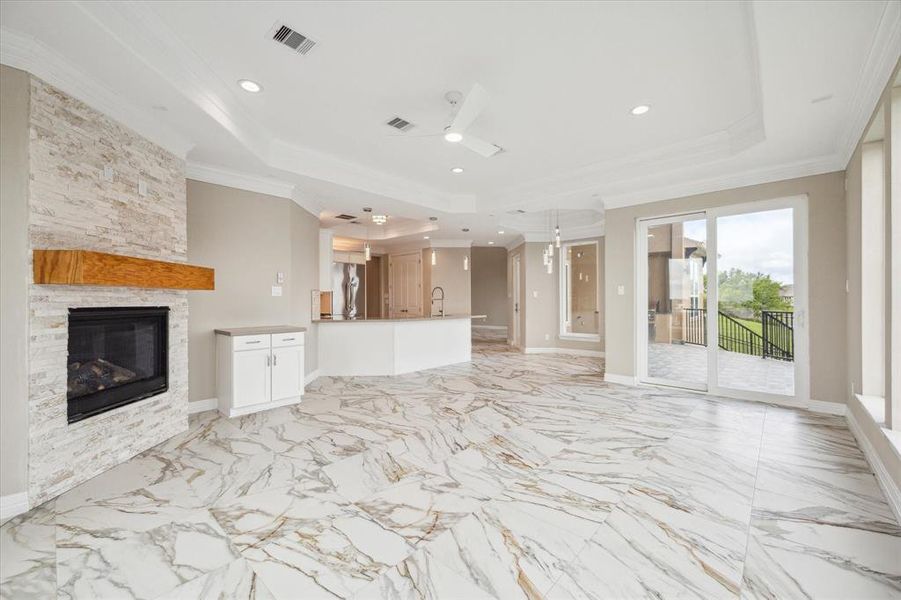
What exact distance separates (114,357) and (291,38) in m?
2.81

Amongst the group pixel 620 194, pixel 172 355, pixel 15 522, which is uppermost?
pixel 620 194

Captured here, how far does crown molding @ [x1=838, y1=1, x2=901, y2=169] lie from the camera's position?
2.17 meters

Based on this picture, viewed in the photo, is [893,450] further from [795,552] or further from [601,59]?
[601,59]

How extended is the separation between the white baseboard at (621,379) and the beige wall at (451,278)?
449cm

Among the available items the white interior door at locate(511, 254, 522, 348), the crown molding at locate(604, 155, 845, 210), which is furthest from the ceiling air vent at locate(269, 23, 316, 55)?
the white interior door at locate(511, 254, 522, 348)

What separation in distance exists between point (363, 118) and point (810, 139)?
4.35 m

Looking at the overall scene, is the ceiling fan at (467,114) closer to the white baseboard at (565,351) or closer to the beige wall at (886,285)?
the beige wall at (886,285)

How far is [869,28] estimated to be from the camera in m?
2.24

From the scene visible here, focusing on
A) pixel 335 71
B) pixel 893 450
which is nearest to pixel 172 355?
pixel 335 71

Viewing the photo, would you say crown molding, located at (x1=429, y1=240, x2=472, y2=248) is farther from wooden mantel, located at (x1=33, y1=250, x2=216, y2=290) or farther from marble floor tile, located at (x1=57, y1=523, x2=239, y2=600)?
marble floor tile, located at (x1=57, y1=523, x2=239, y2=600)

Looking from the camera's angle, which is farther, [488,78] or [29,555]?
[488,78]

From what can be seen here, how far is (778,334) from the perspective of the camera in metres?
4.66

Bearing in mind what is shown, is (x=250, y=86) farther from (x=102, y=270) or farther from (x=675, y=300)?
(x=675, y=300)

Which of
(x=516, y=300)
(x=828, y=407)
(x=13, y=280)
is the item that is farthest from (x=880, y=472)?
(x=516, y=300)
